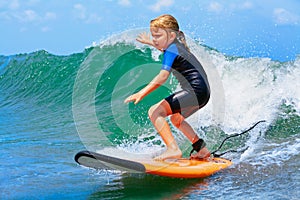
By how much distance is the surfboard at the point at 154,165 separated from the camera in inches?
172

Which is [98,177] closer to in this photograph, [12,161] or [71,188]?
[71,188]

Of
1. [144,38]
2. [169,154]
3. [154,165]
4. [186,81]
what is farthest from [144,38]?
[154,165]

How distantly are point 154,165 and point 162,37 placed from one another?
1327 mm

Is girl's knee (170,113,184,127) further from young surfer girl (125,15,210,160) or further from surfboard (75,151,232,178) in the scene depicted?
surfboard (75,151,232,178)

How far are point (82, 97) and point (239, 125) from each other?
277 cm

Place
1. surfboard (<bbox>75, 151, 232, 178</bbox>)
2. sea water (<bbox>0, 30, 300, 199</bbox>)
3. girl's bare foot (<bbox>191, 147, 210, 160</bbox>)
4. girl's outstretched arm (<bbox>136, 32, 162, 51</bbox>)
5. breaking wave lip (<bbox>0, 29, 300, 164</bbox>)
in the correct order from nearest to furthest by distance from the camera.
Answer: surfboard (<bbox>75, 151, 232, 178</bbox>) → sea water (<bbox>0, 30, 300, 199</bbox>) → girl's outstretched arm (<bbox>136, 32, 162, 51</bbox>) → girl's bare foot (<bbox>191, 147, 210, 160</bbox>) → breaking wave lip (<bbox>0, 29, 300, 164</bbox>)

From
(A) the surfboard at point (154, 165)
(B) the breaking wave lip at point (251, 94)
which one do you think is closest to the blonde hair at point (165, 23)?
(B) the breaking wave lip at point (251, 94)

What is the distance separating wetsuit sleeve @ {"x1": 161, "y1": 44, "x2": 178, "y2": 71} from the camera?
15.0 ft

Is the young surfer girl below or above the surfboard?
above

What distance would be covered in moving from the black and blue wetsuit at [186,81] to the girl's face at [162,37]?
0.05 meters

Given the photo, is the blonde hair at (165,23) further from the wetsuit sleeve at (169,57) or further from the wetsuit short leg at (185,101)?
the wetsuit short leg at (185,101)

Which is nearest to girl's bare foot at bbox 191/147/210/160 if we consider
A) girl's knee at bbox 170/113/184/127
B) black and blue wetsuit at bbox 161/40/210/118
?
girl's knee at bbox 170/113/184/127

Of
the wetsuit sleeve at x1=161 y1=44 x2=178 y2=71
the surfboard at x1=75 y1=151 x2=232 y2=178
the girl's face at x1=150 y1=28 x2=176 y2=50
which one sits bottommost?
the surfboard at x1=75 y1=151 x2=232 y2=178

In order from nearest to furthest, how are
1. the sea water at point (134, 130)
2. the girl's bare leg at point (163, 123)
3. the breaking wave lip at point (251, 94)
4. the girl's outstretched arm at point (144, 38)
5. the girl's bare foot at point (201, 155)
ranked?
the sea water at point (134, 130), the girl's bare leg at point (163, 123), the girl's outstretched arm at point (144, 38), the girl's bare foot at point (201, 155), the breaking wave lip at point (251, 94)
